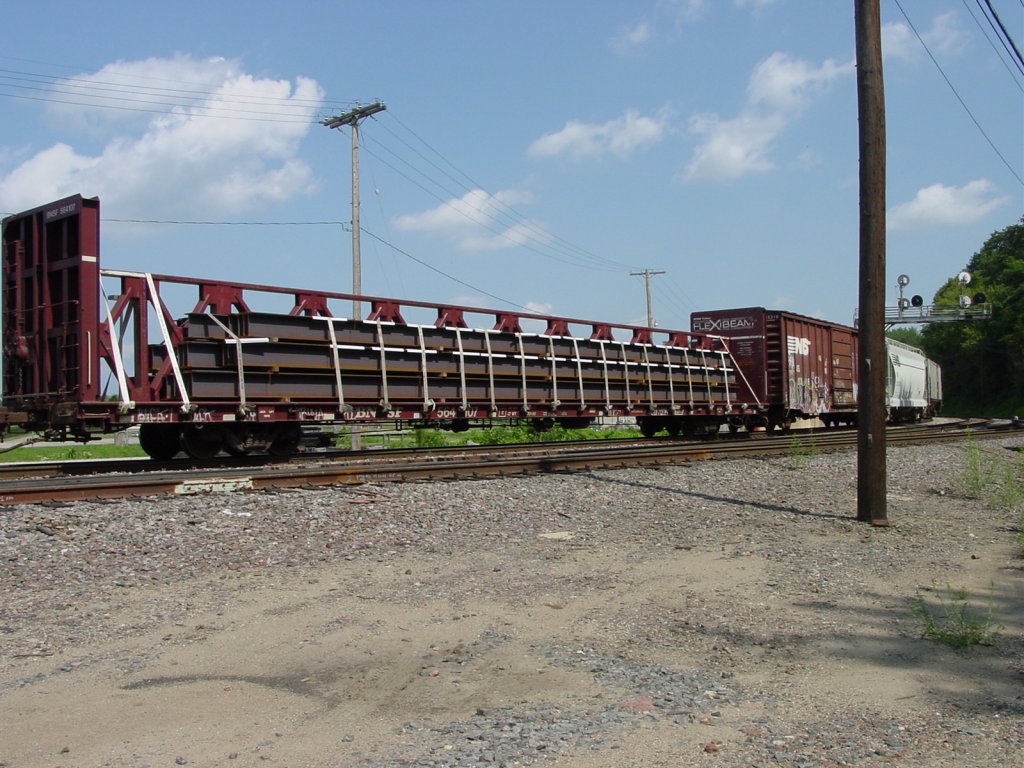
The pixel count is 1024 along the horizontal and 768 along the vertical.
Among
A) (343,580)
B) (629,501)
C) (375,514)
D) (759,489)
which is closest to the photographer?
(343,580)

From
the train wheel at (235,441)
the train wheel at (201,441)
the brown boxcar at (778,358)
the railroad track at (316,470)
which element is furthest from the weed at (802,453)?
the train wheel at (201,441)

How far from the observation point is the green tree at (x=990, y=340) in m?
75.5

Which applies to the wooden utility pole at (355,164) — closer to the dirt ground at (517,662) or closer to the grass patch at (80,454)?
the grass patch at (80,454)

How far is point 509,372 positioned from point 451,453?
85.4 inches

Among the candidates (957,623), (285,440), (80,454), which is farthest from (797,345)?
(80,454)

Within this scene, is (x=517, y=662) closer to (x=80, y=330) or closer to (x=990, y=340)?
(x=80, y=330)

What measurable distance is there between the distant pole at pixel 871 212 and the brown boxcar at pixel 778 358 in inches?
614

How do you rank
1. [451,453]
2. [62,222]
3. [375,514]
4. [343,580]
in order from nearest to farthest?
[343,580] < [375,514] < [62,222] < [451,453]

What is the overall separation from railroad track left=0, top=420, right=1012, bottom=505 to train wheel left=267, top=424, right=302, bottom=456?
59cm

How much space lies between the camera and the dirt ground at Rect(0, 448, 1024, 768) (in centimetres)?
375

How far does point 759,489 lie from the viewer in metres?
11.6

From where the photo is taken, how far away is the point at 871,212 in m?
9.59

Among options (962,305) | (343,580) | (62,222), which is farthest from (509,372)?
(962,305)

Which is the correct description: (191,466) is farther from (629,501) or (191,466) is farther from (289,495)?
(629,501)
